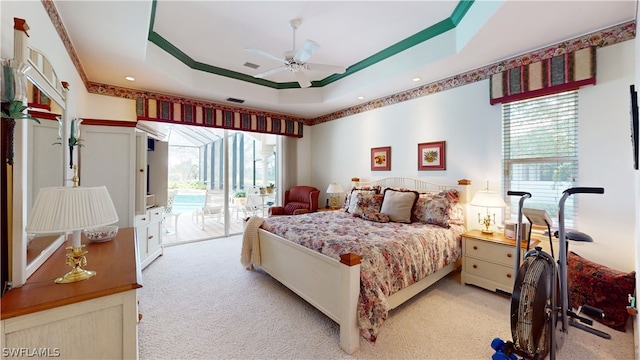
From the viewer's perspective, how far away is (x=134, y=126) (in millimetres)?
Result: 3061

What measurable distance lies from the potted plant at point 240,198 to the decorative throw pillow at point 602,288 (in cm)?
536

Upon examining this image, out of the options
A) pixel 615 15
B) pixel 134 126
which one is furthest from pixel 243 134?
pixel 615 15

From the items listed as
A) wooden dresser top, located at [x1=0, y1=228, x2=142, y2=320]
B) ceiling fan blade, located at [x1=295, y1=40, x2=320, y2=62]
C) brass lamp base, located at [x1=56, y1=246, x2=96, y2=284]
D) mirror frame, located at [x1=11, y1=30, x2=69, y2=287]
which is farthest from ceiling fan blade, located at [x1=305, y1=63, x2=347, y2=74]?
brass lamp base, located at [x1=56, y1=246, x2=96, y2=284]

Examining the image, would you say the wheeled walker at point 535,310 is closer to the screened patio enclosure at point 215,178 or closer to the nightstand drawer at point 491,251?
the nightstand drawer at point 491,251

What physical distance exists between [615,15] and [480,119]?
53.3 inches

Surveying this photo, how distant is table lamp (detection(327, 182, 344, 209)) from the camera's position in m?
4.91

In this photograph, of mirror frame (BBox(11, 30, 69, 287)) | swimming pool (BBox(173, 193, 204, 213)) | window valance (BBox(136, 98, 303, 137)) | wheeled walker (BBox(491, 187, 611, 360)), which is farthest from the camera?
swimming pool (BBox(173, 193, 204, 213))

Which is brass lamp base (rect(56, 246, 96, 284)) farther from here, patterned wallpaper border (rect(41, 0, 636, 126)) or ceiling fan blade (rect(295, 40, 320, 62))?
ceiling fan blade (rect(295, 40, 320, 62))

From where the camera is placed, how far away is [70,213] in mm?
1079

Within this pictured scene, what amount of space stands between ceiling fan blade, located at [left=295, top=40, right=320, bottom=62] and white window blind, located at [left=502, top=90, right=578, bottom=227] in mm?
2432

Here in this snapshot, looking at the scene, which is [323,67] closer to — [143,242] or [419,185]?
[419,185]

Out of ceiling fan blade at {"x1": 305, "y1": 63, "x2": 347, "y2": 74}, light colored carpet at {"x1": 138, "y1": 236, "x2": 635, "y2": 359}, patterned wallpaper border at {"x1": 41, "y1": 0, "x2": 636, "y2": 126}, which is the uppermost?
patterned wallpaper border at {"x1": 41, "y1": 0, "x2": 636, "y2": 126}

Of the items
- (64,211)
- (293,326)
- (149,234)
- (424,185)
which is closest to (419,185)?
(424,185)

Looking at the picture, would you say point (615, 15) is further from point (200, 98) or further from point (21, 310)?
point (200, 98)
